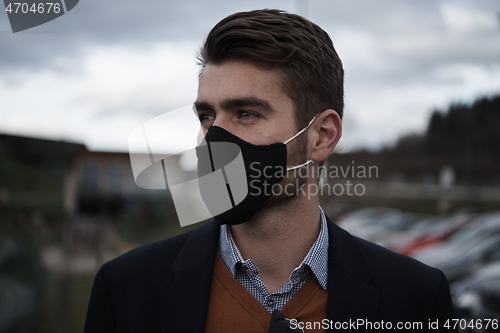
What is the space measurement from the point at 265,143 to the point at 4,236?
6323mm

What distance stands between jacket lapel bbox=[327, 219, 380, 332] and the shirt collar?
1.3 inches

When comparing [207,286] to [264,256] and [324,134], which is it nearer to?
[264,256]

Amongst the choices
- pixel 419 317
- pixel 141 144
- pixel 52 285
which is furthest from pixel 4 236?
pixel 419 317

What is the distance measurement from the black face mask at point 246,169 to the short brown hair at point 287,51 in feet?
0.90

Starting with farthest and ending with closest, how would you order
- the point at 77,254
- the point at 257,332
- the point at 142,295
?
the point at 77,254 → the point at 142,295 → the point at 257,332

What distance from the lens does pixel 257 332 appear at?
1775 millimetres

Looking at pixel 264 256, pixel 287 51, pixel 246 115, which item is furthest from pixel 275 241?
pixel 287 51

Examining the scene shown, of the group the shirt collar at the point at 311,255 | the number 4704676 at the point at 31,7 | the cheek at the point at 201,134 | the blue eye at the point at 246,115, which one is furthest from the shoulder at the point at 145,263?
the number 4704676 at the point at 31,7

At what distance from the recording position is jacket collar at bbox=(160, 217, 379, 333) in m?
1.83

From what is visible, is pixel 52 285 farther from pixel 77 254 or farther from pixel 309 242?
pixel 309 242

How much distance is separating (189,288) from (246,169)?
0.57 m

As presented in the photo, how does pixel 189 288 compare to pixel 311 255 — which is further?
pixel 311 255

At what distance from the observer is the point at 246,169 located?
1.95m

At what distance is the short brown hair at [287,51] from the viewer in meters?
1.95
